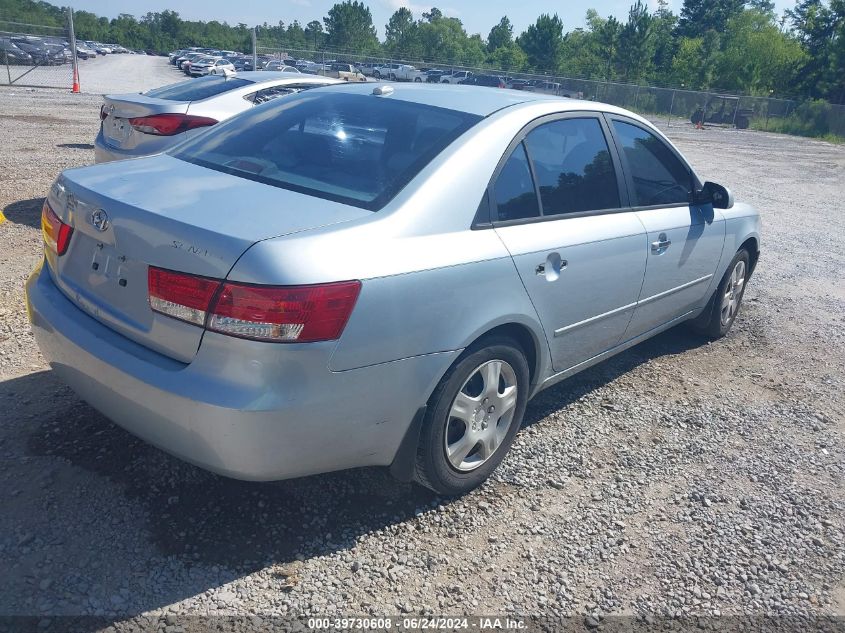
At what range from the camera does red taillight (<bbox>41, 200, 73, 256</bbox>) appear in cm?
297

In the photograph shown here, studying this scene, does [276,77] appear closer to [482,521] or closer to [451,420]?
[451,420]

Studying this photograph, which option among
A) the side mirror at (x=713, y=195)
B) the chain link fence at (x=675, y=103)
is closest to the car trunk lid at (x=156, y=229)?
the side mirror at (x=713, y=195)

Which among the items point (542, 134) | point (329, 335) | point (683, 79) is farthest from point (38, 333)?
point (683, 79)

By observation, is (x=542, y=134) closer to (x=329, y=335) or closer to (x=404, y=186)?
(x=404, y=186)

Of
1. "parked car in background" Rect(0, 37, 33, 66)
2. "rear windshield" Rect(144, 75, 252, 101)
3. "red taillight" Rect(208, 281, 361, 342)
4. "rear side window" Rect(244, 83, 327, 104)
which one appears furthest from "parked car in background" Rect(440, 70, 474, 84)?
"red taillight" Rect(208, 281, 361, 342)

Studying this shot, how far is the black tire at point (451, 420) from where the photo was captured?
2934 millimetres

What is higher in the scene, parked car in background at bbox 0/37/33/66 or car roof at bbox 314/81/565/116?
Answer: car roof at bbox 314/81/565/116

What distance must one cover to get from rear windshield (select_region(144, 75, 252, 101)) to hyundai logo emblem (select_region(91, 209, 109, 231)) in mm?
5141

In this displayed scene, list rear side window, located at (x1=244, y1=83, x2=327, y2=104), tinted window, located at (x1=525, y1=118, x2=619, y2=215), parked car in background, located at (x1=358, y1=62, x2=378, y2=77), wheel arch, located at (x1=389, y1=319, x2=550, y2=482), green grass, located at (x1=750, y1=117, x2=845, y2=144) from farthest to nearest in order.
Answer: green grass, located at (x1=750, y1=117, x2=845, y2=144) < parked car in background, located at (x1=358, y1=62, x2=378, y2=77) < rear side window, located at (x1=244, y1=83, x2=327, y2=104) < tinted window, located at (x1=525, y1=118, x2=619, y2=215) < wheel arch, located at (x1=389, y1=319, x2=550, y2=482)

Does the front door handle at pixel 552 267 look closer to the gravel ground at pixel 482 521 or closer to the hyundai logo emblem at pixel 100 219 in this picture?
the gravel ground at pixel 482 521

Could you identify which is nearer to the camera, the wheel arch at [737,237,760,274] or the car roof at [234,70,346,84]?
the wheel arch at [737,237,760,274]

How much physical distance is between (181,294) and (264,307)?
1.09 feet

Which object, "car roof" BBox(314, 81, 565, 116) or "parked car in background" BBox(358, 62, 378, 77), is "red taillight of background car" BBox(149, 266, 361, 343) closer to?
"car roof" BBox(314, 81, 565, 116)

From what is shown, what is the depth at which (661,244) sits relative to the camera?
4.26 meters
